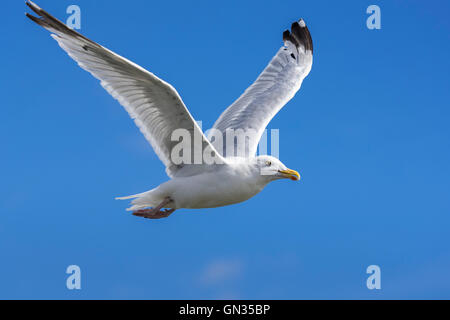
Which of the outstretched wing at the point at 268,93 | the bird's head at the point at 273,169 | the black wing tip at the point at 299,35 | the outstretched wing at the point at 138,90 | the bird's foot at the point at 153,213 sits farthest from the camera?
the black wing tip at the point at 299,35

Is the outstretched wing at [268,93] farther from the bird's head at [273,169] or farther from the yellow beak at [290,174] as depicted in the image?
the yellow beak at [290,174]

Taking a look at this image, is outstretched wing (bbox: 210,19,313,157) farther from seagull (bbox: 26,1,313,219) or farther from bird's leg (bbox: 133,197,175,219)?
bird's leg (bbox: 133,197,175,219)

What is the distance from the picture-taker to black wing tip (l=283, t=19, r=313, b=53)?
504 inches

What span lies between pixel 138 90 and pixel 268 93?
152 inches

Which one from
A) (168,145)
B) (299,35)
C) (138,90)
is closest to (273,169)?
(168,145)

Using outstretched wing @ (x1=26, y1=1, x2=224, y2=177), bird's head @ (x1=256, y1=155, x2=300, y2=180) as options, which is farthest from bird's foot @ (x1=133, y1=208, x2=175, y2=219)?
bird's head @ (x1=256, y1=155, x2=300, y2=180)

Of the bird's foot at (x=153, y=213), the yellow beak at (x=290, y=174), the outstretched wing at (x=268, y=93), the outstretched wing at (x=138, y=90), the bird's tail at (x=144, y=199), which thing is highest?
the outstretched wing at (x=268, y=93)

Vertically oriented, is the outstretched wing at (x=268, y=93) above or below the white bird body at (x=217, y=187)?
above

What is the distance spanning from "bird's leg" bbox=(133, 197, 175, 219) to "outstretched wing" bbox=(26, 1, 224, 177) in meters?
0.60

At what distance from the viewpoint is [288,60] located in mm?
12258

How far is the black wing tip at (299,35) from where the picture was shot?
1280cm

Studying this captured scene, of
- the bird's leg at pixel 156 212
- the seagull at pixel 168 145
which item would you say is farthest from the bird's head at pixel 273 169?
the bird's leg at pixel 156 212

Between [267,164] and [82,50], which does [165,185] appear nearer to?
[267,164]

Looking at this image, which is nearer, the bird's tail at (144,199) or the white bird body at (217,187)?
the white bird body at (217,187)
